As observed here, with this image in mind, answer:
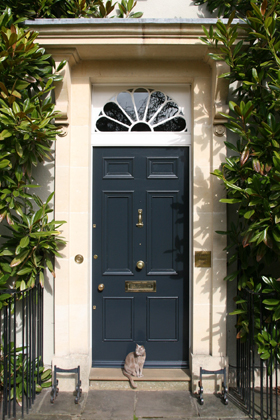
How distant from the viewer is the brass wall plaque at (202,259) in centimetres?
395

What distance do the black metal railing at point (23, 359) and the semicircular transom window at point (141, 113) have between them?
2089 millimetres

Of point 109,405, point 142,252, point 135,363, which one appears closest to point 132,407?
point 109,405

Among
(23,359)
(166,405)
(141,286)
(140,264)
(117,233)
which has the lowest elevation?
(166,405)

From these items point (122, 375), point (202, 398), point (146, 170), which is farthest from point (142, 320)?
point (146, 170)

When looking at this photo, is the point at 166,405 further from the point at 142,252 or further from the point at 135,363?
the point at 142,252

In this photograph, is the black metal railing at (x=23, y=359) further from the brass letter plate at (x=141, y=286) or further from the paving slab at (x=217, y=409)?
the paving slab at (x=217, y=409)

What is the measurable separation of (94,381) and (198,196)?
242 cm

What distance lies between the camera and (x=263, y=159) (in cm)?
351

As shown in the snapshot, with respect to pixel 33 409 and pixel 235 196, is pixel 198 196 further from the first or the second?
pixel 33 409

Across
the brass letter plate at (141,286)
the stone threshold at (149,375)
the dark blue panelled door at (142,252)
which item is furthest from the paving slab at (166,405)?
the brass letter plate at (141,286)

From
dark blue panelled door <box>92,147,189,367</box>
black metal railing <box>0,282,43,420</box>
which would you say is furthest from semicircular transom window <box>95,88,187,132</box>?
black metal railing <box>0,282,43,420</box>

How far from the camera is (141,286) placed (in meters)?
4.16

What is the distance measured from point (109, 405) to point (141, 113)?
3.28m

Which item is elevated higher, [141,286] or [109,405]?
[141,286]
